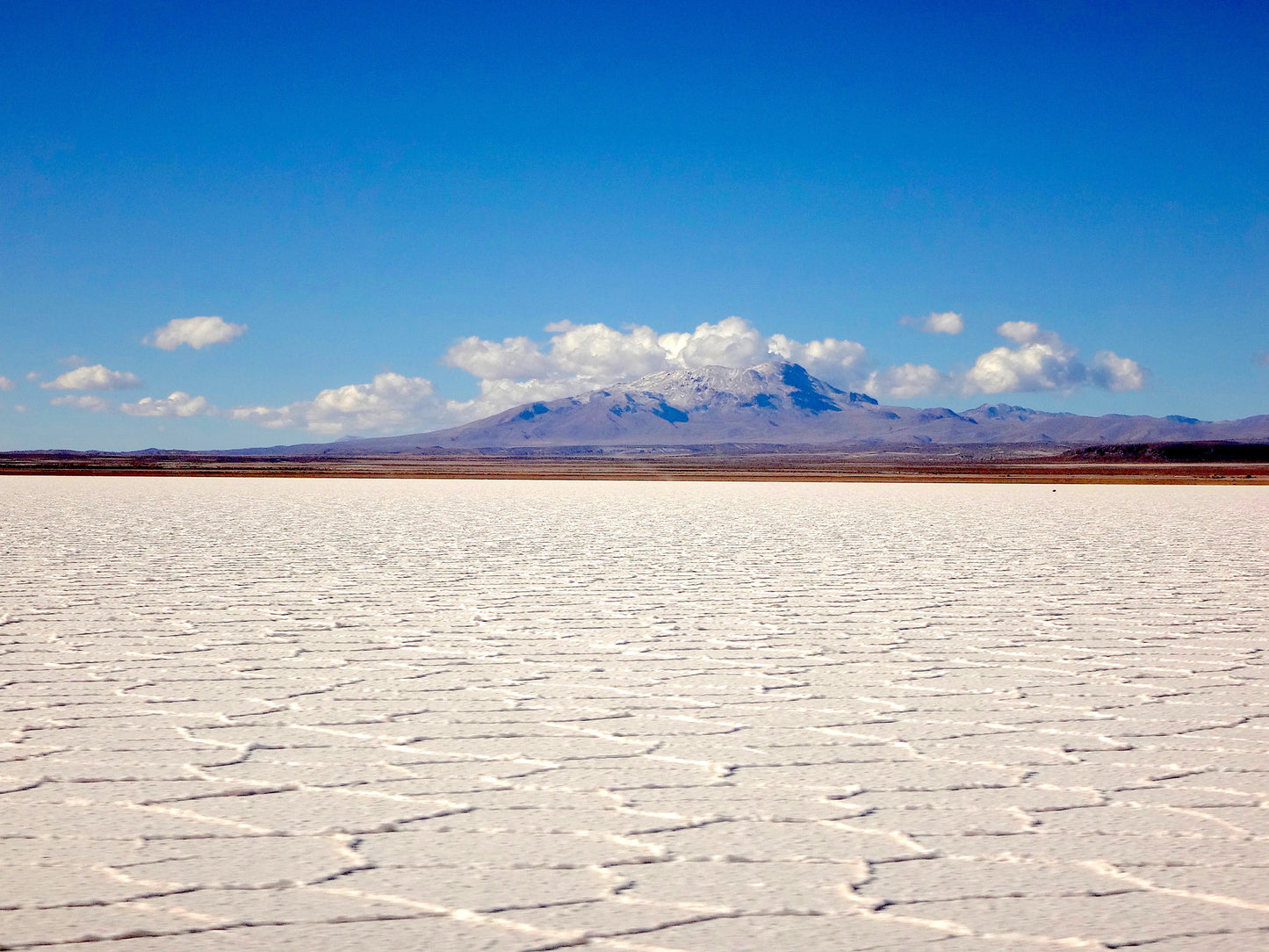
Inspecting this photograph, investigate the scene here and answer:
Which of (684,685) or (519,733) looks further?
(684,685)

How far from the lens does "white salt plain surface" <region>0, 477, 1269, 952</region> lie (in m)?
2.58

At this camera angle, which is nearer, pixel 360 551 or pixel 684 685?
pixel 684 685

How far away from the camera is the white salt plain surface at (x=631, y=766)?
8.46 ft

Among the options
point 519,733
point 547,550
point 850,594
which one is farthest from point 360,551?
point 519,733

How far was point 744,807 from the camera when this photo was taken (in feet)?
10.9

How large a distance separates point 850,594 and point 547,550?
474 cm

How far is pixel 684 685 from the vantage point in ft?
16.7

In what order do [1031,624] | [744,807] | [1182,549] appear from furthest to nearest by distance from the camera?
[1182,549]
[1031,624]
[744,807]

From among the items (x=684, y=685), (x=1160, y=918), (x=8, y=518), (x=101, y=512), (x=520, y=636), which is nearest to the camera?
(x=1160, y=918)

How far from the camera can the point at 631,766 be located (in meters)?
3.76

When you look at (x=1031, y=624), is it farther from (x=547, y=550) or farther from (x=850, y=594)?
(x=547, y=550)

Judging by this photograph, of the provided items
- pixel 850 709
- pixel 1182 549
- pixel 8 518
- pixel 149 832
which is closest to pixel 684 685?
pixel 850 709

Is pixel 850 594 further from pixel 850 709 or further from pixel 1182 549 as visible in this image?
pixel 1182 549

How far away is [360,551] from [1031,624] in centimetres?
751
